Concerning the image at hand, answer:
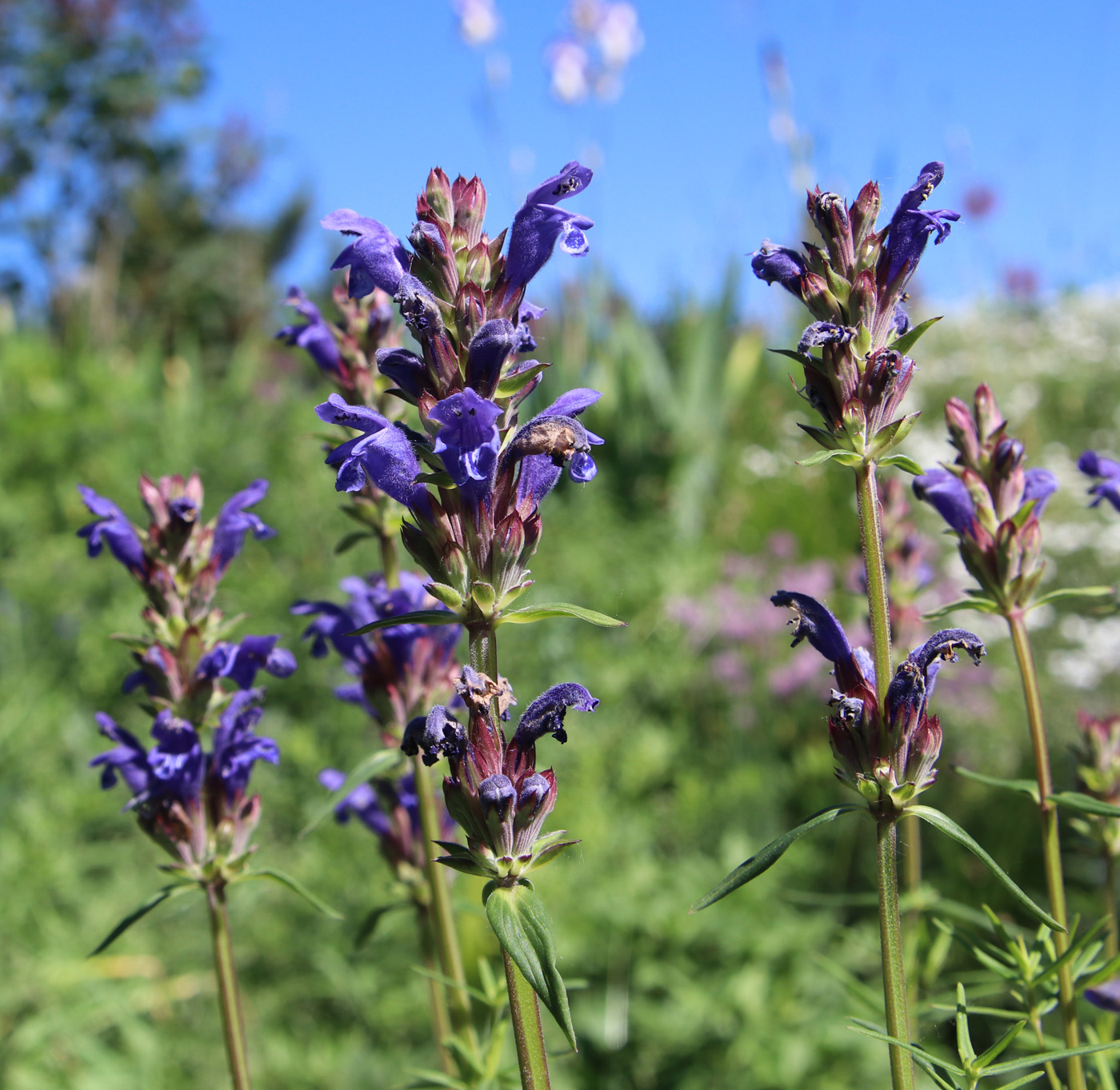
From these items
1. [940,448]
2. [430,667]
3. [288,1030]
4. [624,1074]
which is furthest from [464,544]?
[940,448]

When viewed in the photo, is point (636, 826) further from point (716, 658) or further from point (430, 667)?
point (430, 667)

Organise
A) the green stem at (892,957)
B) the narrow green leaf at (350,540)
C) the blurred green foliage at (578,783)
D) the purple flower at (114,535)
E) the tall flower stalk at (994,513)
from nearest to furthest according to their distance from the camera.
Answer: the green stem at (892,957)
the tall flower stalk at (994,513)
the purple flower at (114,535)
the narrow green leaf at (350,540)
the blurred green foliage at (578,783)

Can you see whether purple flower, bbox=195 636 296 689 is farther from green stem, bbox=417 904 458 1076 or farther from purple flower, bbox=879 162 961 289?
purple flower, bbox=879 162 961 289

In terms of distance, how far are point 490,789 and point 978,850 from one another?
1.40 feet

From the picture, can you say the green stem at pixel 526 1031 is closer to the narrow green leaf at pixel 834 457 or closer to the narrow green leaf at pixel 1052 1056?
the narrow green leaf at pixel 1052 1056

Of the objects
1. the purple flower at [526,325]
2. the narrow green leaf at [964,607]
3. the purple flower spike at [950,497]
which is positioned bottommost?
the narrow green leaf at [964,607]

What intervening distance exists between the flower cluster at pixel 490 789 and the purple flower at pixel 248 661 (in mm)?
485

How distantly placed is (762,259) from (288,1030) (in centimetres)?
301

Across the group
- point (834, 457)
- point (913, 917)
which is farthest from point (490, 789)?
point (913, 917)

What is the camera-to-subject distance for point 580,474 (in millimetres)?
926

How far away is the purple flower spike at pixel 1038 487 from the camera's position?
1.25 metres

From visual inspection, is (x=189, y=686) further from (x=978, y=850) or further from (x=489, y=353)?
(x=978, y=850)

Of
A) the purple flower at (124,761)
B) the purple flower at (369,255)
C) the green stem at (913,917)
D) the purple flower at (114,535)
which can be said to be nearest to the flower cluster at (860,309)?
the purple flower at (369,255)

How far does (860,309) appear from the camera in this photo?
0.95 meters
